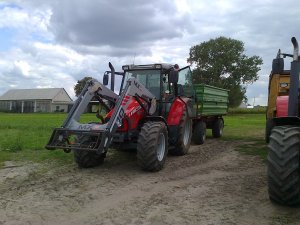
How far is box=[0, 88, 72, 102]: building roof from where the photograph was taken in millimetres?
91875

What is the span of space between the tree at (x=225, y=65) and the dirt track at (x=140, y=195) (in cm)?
4870

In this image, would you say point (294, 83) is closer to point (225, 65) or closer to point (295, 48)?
point (295, 48)

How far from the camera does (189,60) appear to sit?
62031 millimetres

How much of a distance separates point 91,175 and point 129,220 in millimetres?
3301

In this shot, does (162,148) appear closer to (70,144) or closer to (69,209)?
(70,144)

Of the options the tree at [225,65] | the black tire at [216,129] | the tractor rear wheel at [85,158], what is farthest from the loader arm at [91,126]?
the tree at [225,65]

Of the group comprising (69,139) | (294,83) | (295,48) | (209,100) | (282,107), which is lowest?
(69,139)

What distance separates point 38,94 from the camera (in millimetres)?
94188

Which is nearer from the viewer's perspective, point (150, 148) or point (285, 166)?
point (285, 166)

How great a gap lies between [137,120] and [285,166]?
493cm

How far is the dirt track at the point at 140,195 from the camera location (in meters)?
6.33

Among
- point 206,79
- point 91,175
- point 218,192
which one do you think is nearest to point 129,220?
point 218,192

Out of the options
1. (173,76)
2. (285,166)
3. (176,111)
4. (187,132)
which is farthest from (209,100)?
(285,166)

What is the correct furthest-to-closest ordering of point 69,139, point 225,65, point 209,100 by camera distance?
1. point 225,65
2. point 209,100
3. point 69,139
